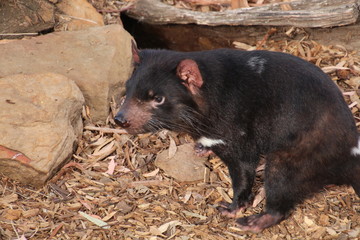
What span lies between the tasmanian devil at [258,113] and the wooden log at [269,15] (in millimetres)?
1426

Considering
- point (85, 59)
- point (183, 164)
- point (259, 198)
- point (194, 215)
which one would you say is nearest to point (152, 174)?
point (183, 164)

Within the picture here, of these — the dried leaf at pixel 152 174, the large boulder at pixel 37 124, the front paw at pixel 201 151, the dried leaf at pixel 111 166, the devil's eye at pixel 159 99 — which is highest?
the devil's eye at pixel 159 99

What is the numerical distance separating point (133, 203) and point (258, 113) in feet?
3.92

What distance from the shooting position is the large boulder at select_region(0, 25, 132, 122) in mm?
4469

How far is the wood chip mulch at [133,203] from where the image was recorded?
365 centimetres

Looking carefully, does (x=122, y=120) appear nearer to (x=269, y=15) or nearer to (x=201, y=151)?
(x=201, y=151)

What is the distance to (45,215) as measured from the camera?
12.2 feet

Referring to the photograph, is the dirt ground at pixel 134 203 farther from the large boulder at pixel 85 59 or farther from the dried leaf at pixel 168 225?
the large boulder at pixel 85 59

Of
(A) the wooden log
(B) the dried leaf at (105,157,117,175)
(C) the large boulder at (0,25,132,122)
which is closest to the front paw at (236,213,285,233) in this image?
(B) the dried leaf at (105,157,117,175)

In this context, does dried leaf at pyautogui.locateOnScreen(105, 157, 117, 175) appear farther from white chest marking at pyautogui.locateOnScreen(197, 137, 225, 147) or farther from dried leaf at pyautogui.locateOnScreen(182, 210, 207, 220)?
white chest marking at pyautogui.locateOnScreen(197, 137, 225, 147)

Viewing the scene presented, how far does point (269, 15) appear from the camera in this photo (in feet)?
16.5

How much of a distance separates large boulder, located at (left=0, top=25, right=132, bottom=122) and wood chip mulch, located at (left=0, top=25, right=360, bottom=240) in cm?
24

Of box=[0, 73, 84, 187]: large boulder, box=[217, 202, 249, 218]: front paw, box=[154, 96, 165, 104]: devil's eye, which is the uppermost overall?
box=[154, 96, 165, 104]: devil's eye

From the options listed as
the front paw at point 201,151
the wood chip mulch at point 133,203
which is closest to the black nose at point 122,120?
the wood chip mulch at point 133,203
